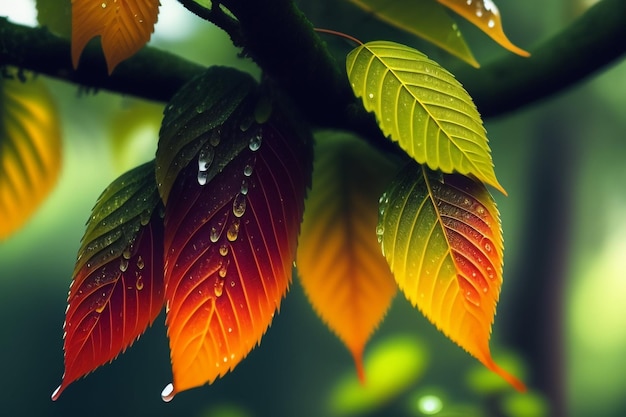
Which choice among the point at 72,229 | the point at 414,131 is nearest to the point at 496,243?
the point at 414,131

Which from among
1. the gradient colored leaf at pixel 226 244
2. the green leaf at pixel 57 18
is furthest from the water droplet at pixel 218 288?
the green leaf at pixel 57 18

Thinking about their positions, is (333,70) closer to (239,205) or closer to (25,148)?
(239,205)

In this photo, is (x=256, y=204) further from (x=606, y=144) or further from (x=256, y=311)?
(x=606, y=144)

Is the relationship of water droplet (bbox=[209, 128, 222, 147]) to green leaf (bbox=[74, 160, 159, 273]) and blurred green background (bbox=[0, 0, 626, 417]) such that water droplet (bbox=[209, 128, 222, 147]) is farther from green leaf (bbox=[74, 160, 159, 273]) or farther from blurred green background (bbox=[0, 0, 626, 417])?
blurred green background (bbox=[0, 0, 626, 417])

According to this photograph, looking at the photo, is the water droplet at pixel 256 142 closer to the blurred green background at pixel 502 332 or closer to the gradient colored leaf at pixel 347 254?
the gradient colored leaf at pixel 347 254

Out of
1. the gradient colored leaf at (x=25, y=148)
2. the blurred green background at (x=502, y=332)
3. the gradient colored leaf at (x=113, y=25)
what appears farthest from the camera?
the blurred green background at (x=502, y=332)

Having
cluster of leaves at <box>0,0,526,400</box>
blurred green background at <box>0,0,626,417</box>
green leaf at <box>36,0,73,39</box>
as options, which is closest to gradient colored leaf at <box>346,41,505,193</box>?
cluster of leaves at <box>0,0,526,400</box>
